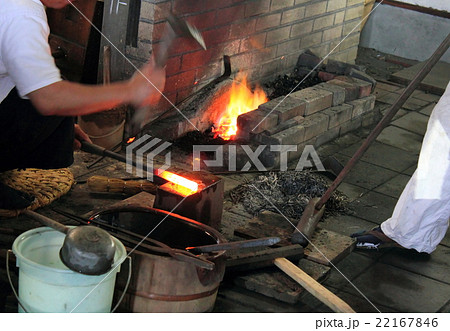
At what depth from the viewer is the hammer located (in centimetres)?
455

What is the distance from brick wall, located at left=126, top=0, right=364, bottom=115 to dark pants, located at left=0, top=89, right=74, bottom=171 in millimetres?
1588

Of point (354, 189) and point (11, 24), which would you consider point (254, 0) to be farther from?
point (11, 24)

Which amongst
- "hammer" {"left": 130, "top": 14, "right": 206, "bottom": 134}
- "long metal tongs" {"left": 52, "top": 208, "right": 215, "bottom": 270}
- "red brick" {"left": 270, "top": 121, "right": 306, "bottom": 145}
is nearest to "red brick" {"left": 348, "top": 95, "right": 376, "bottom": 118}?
"red brick" {"left": 270, "top": 121, "right": 306, "bottom": 145}

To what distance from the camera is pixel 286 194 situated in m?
5.59

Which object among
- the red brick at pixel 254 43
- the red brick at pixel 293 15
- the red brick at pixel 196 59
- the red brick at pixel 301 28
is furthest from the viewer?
the red brick at pixel 301 28

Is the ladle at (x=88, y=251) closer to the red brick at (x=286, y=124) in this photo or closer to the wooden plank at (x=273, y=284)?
the wooden plank at (x=273, y=284)

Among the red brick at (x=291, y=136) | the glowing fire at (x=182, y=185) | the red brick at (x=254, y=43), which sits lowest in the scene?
the red brick at (x=291, y=136)

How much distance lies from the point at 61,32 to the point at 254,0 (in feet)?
6.13

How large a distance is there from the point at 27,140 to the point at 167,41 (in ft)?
3.66

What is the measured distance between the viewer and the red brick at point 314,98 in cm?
680

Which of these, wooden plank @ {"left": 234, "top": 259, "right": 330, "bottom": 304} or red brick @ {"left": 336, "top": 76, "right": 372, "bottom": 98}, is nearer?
wooden plank @ {"left": 234, "top": 259, "right": 330, "bottom": 304}

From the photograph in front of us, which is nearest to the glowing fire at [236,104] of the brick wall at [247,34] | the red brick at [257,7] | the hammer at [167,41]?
the brick wall at [247,34]

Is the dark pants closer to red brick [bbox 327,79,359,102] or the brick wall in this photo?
the brick wall
